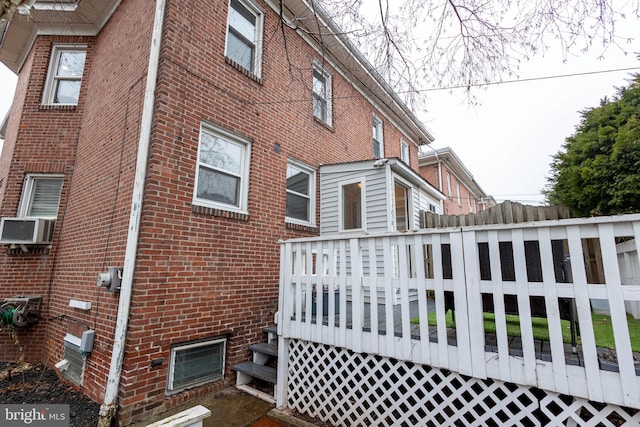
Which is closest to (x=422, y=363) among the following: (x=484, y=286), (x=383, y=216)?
(x=484, y=286)

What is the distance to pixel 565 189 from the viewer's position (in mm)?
5934

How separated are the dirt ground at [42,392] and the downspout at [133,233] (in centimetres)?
34

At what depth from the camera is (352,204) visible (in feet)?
21.4

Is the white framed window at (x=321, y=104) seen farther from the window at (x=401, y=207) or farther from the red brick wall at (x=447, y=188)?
the red brick wall at (x=447, y=188)

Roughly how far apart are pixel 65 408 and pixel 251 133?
14.1 ft

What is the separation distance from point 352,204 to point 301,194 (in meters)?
1.16

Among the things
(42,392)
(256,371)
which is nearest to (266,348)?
(256,371)

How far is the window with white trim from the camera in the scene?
6426mm

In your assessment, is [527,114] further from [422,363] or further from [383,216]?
[422,363]

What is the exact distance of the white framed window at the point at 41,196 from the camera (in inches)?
215

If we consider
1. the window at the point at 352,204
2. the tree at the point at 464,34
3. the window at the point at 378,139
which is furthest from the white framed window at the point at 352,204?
the window at the point at 378,139

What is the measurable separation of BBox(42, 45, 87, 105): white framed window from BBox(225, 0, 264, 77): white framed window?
344cm

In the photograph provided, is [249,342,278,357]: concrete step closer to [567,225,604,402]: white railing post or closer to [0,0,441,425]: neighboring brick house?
[0,0,441,425]: neighboring brick house

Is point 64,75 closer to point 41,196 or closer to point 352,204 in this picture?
point 41,196
